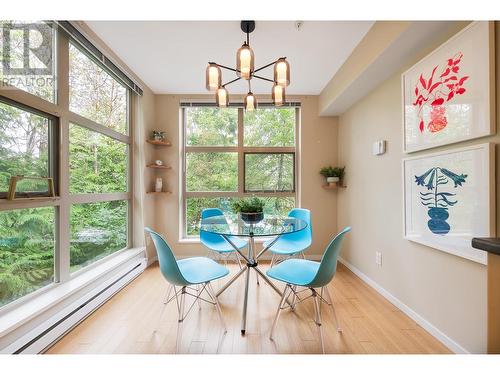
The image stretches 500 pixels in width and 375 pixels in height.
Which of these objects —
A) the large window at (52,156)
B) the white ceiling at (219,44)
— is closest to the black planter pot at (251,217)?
the large window at (52,156)

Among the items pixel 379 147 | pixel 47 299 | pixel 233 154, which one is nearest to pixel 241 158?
pixel 233 154

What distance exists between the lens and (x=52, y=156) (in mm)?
1813

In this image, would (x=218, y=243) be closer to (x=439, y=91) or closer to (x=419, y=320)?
(x=419, y=320)

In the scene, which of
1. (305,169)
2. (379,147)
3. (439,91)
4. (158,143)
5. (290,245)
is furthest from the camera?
(305,169)

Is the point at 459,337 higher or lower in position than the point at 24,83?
lower

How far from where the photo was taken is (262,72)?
270 cm

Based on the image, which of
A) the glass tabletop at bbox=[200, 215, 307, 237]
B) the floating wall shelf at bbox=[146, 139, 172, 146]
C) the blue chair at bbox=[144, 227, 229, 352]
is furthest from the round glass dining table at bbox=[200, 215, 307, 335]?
the floating wall shelf at bbox=[146, 139, 172, 146]

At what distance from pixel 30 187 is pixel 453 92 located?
302cm

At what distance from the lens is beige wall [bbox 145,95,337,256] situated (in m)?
3.41

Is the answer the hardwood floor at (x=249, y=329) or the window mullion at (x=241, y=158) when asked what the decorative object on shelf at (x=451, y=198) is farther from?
the window mullion at (x=241, y=158)

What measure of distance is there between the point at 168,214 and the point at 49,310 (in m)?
1.90

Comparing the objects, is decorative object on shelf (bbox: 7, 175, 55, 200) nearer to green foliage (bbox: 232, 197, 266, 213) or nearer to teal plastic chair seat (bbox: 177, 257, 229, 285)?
teal plastic chair seat (bbox: 177, 257, 229, 285)
